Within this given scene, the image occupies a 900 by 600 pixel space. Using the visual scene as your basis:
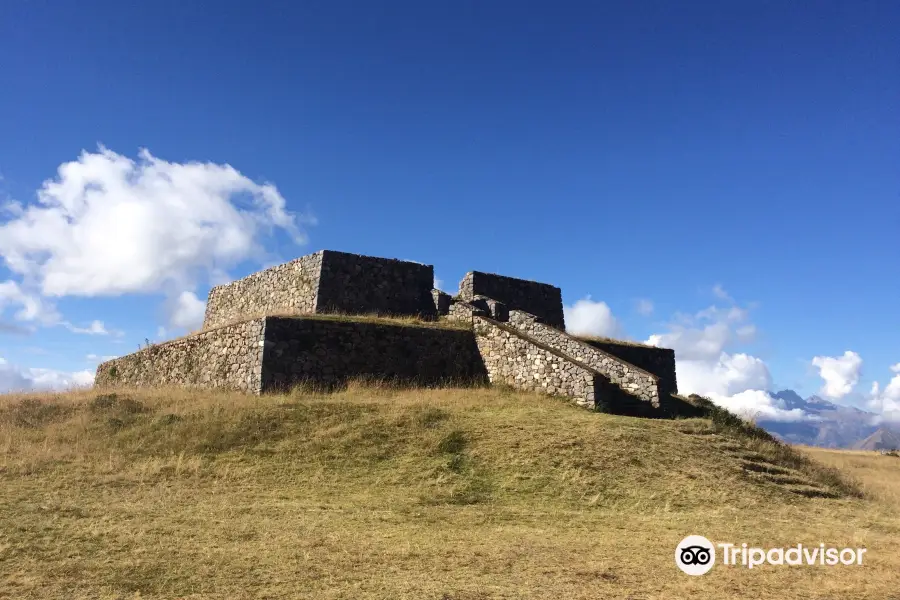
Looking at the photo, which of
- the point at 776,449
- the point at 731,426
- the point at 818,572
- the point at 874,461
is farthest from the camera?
the point at 874,461

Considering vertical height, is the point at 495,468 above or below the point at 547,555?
above

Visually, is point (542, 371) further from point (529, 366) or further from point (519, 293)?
point (519, 293)

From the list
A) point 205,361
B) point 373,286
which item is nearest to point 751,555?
point 373,286

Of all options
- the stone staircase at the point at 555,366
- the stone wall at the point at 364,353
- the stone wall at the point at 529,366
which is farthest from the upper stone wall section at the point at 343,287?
the stone wall at the point at 529,366

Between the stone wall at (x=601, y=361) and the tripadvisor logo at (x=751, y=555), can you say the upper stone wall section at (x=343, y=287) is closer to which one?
the stone wall at (x=601, y=361)

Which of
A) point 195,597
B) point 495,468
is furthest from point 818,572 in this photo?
point 195,597

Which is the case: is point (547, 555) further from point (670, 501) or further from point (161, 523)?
point (161, 523)

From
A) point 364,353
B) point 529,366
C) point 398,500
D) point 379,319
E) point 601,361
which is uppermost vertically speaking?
point 379,319

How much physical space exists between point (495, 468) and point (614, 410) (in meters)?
6.35

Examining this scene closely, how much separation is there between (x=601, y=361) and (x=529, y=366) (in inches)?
92.3

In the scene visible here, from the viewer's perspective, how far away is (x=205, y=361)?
20844 mm

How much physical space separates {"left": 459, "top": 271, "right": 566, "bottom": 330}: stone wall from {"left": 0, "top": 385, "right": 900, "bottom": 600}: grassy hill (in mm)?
7399

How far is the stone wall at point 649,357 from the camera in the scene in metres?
23.5

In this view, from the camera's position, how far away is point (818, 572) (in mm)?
→ 7984
